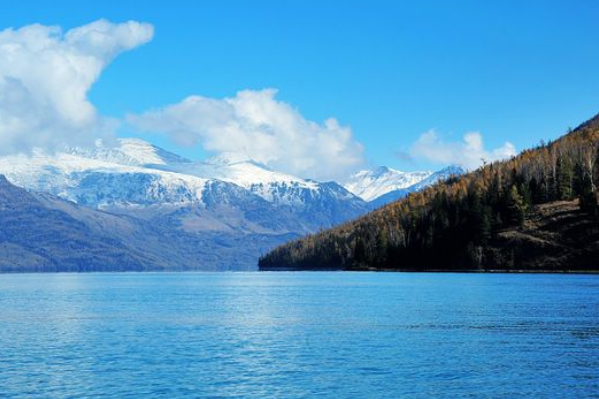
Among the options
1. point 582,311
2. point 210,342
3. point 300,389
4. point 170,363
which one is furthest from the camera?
point 582,311

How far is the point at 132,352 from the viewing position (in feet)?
268

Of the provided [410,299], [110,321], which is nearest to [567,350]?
[110,321]

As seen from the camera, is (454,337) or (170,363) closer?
(170,363)

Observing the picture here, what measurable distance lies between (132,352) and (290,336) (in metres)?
21.5

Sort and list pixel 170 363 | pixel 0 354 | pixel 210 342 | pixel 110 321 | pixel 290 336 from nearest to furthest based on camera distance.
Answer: pixel 170 363, pixel 0 354, pixel 210 342, pixel 290 336, pixel 110 321

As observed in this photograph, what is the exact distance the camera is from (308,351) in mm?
82625

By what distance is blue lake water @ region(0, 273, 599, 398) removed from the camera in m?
63.2

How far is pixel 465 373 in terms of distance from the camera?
6881 cm

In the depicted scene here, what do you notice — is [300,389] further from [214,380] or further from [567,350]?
[567,350]

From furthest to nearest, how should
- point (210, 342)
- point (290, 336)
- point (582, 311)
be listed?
1. point (582, 311)
2. point (290, 336)
3. point (210, 342)

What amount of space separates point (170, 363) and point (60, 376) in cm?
1051

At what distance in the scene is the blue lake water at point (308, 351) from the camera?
63.2 metres

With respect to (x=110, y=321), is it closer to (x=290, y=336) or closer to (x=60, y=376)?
(x=290, y=336)

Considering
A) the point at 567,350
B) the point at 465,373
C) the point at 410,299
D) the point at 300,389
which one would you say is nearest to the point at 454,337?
the point at 567,350
